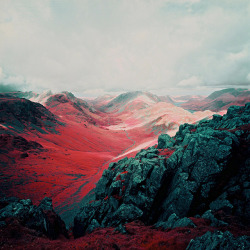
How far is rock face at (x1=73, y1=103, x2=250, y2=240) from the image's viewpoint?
15.2m

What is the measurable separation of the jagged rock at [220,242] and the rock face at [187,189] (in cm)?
417

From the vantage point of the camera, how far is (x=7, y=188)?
3331cm

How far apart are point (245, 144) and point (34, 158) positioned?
69300 mm

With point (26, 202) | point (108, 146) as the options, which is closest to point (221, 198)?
point (26, 202)

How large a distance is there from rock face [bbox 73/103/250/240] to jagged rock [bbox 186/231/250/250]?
4.17 metres

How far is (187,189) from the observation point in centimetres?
1734

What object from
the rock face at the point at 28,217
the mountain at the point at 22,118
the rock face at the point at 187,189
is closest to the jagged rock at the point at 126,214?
the rock face at the point at 187,189

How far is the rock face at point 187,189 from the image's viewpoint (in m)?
15.2

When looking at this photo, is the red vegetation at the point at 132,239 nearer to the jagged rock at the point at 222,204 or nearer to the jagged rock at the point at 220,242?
the jagged rock at the point at 220,242

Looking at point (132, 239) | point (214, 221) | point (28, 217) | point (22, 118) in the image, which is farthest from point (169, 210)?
point (22, 118)

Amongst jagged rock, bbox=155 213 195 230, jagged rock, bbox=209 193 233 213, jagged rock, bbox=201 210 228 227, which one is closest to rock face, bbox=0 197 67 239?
jagged rock, bbox=155 213 195 230

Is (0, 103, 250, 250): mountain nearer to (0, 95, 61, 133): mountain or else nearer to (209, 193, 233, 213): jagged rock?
(209, 193, 233, 213): jagged rock

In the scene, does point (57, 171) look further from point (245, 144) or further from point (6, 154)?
point (245, 144)

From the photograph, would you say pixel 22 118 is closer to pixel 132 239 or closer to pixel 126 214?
pixel 126 214
